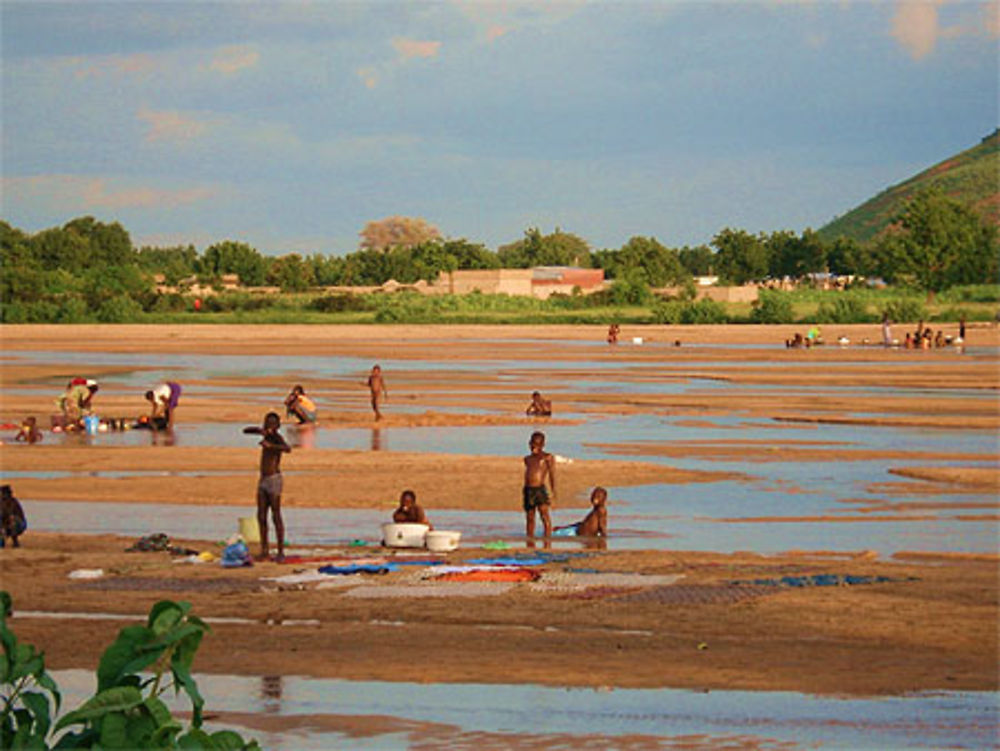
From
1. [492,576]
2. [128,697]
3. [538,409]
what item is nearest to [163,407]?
[538,409]

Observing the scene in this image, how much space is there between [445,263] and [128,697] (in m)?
152

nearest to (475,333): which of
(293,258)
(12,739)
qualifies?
(293,258)

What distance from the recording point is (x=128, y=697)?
4242mm

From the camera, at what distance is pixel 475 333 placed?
3885 inches

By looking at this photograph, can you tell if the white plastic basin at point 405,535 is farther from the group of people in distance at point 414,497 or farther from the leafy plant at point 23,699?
the leafy plant at point 23,699

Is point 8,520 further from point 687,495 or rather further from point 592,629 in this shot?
point 687,495

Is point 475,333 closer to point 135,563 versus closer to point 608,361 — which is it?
point 608,361

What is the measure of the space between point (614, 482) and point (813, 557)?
25.9 ft

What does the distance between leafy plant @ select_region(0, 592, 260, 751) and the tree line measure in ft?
360

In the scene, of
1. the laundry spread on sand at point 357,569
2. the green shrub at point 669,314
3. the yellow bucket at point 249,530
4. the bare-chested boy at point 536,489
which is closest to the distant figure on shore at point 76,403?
the yellow bucket at point 249,530

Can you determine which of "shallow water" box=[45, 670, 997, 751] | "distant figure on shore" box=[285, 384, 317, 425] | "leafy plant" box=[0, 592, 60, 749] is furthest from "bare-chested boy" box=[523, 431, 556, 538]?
"distant figure on shore" box=[285, 384, 317, 425]

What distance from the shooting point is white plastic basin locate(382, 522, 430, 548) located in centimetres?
1833

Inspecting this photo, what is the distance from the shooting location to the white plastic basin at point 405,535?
1833cm

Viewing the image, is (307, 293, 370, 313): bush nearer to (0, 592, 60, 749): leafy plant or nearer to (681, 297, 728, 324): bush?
(681, 297, 728, 324): bush
